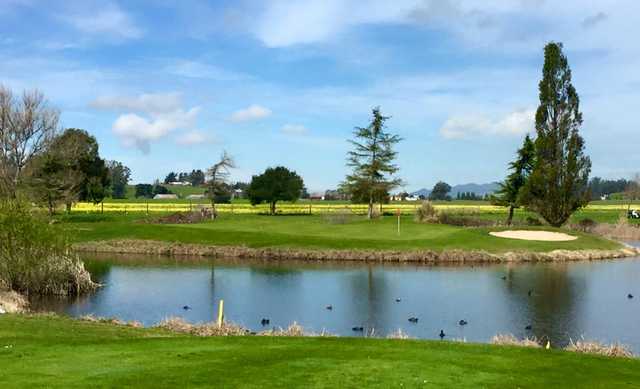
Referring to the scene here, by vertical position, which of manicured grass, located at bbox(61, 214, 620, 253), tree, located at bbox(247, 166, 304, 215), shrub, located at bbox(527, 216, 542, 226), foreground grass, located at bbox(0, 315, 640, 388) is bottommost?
foreground grass, located at bbox(0, 315, 640, 388)

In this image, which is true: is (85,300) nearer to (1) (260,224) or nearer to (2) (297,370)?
(2) (297,370)

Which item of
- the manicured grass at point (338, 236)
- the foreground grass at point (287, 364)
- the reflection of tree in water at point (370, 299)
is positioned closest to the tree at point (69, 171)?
the manicured grass at point (338, 236)

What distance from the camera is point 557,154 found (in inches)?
2238

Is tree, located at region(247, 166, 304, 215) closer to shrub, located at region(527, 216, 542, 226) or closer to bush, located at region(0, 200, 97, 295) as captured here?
shrub, located at region(527, 216, 542, 226)

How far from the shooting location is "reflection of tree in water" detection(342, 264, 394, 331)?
77.6ft

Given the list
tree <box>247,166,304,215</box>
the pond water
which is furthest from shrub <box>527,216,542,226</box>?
tree <box>247,166,304,215</box>

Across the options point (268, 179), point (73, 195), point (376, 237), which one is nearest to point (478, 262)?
point (376, 237)

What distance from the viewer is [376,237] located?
163 ft

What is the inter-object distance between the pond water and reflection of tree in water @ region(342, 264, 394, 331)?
42 millimetres

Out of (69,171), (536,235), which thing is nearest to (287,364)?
(536,235)

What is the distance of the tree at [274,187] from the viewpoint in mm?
86000

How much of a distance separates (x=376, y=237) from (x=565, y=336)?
2856cm

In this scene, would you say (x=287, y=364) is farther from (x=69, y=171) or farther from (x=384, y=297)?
(x=69, y=171)

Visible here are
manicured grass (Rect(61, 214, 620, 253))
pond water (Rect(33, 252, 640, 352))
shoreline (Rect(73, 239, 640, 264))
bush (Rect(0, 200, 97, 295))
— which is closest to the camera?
pond water (Rect(33, 252, 640, 352))
